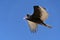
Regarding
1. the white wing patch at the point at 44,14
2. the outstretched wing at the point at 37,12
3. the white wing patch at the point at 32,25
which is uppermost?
Result: the white wing patch at the point at 32,25

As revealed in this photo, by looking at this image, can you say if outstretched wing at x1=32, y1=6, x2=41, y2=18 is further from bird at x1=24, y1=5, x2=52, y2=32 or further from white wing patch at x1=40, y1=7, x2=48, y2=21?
white wing patch at x1=40, y1=7, x2=48, y2=21

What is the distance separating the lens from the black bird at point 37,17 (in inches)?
541

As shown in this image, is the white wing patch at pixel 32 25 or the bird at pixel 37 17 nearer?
the bird at pixel 37 17

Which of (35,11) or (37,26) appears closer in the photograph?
(35,11)

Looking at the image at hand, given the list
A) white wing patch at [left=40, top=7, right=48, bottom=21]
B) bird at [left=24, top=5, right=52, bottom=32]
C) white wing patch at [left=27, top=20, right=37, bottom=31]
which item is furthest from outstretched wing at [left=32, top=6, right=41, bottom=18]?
white wing patch at [left=27, top=20, right=37, bottom=31]

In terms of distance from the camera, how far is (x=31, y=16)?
14.5 metres

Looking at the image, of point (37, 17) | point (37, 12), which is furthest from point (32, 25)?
point (37, 12)

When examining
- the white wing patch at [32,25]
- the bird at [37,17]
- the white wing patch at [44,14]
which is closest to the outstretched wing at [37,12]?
the bird at [37,17]

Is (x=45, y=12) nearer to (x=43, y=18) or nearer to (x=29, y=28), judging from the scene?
(x=43, y=18)

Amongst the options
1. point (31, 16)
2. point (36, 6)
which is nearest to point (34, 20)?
point (31, 16)

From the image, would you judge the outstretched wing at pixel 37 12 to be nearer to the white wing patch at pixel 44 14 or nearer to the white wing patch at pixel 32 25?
the white wing patch at pixel 44 14

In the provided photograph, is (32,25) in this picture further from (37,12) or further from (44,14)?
(44,14)

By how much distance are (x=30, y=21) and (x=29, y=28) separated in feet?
1.44

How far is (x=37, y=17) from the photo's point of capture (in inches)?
572
